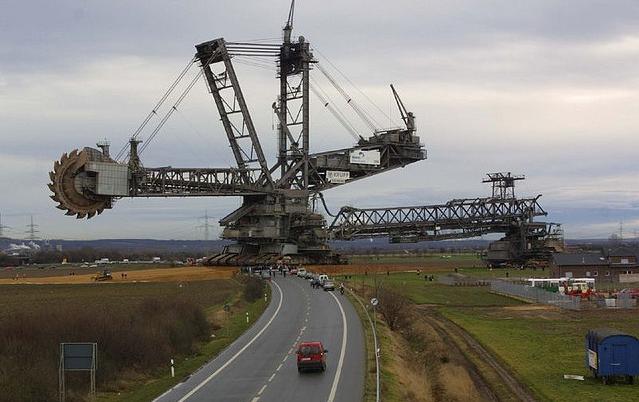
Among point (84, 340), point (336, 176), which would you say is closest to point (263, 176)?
point (336, 176)

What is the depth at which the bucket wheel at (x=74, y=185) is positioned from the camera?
266 feet

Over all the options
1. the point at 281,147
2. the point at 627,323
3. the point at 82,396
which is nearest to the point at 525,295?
the point at 627,323

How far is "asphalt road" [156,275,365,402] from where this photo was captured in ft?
101

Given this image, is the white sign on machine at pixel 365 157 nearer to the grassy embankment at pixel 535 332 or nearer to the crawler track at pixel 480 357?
the grassy embankment at pixel 535 332

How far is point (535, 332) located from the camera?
55.6m

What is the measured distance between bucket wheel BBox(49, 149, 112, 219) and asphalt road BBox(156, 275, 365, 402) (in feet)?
105

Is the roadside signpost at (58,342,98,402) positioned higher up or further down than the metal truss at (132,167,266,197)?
further down

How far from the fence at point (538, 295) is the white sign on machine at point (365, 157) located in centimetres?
2689

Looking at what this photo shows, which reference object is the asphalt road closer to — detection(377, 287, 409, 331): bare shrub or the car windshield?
the car windshield

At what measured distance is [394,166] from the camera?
111 m

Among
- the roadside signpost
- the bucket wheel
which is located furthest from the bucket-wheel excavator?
the roadside signpost

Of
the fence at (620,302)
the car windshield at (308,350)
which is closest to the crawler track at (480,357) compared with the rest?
the car windshield at (308,350)

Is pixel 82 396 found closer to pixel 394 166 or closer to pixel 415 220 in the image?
pixel 394 166

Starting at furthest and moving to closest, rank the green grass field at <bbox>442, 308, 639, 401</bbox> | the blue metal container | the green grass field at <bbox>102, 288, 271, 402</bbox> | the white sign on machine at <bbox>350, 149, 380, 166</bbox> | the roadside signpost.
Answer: the white sign on machine at <bbox>350, 149, 380, 166</bbox> < the blue metal container < the green grass field at <bbox>442, 308, 639, 401</bbox> < the green grass field at <bbox>102, 288, 271, 402</bbox> < the roadside signpost
